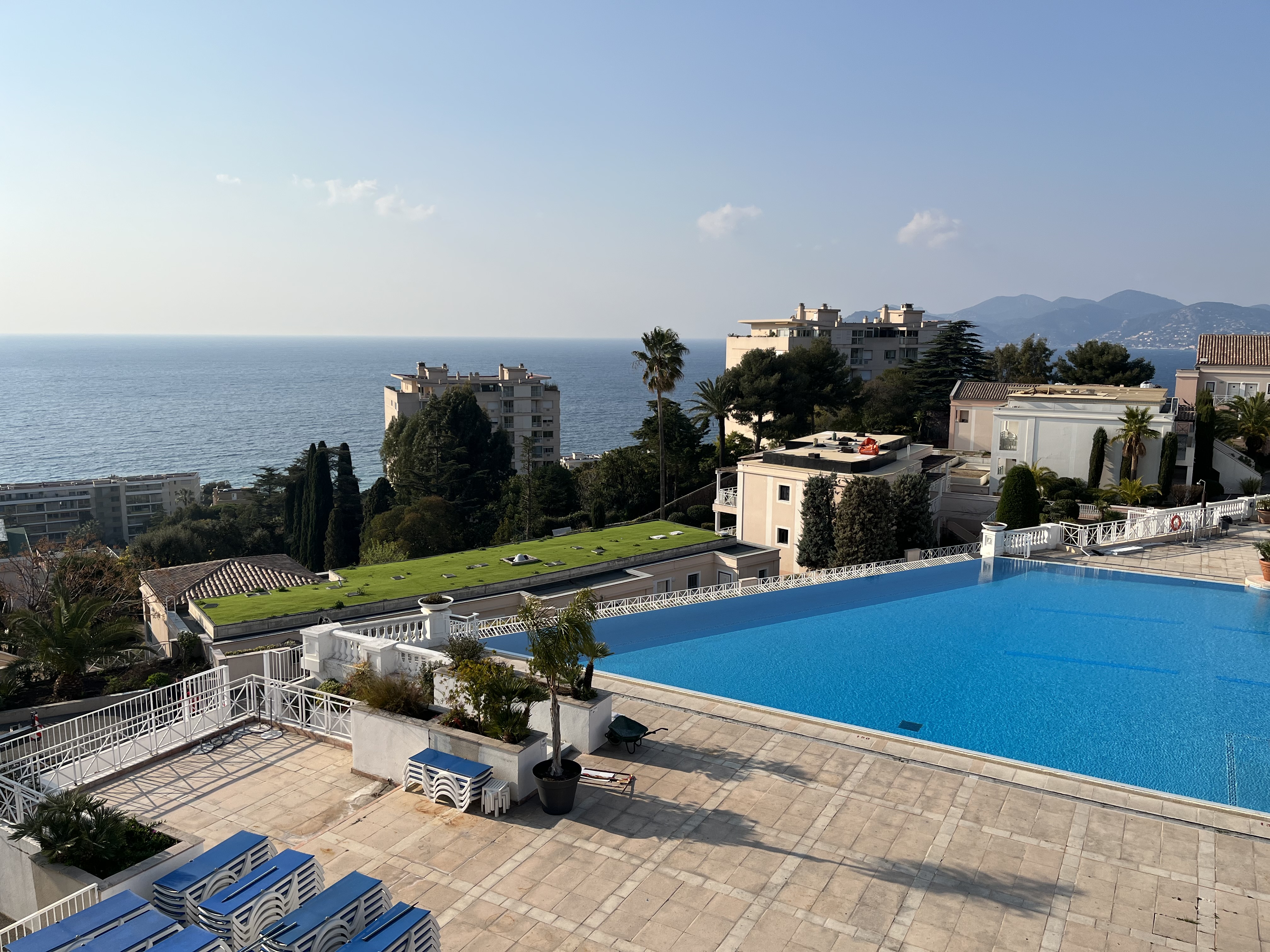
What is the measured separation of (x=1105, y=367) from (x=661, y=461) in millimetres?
38654

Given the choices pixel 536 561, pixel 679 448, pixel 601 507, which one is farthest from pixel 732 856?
pixel 679 448

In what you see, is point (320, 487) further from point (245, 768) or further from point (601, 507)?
point (245, 768)

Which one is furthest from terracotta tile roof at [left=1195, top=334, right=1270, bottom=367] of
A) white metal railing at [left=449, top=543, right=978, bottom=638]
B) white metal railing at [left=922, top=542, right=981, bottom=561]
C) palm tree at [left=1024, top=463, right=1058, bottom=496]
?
white metal railing at [left=449, top=543, right=978, bottom=638]

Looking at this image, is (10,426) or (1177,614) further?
(10,426)

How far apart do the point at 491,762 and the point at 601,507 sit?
128 ft

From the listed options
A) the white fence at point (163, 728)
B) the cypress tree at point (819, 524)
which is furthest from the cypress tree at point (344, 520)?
the white fence at point (163, 728)

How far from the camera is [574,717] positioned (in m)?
12.0

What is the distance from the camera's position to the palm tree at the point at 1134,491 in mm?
35844

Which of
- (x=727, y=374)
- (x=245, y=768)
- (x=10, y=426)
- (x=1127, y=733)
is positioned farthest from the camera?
(x=10, y=426)

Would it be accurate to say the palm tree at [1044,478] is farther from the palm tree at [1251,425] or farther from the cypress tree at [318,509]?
the cypress tree at [318,509]

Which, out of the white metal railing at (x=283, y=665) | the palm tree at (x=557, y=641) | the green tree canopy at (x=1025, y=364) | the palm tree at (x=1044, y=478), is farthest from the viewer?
the green tree canopy at (x=1025, y=364)

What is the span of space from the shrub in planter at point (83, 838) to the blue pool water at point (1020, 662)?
967cm

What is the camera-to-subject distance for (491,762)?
35.3 feet

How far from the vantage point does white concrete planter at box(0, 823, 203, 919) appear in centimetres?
817
